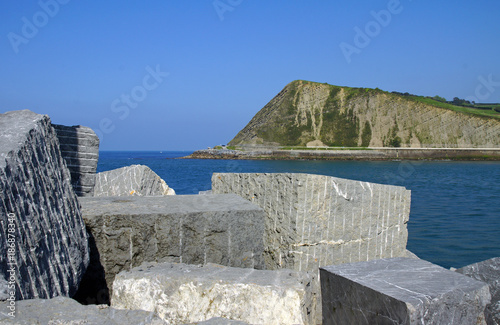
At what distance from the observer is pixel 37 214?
224 cm

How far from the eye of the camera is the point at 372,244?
3.80m

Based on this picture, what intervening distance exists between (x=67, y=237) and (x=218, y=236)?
107 centimetres

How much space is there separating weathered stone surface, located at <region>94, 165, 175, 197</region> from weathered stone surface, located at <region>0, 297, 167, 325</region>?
216 inches

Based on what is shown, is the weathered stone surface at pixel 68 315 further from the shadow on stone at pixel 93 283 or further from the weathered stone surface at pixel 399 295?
the weathered stone surface at pixel 399 295

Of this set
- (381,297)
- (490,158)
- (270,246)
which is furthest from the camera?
(490,158)

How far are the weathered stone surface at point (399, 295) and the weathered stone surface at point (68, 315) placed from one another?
3.78 feet

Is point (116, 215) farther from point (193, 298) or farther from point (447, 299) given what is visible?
point (447, 299)

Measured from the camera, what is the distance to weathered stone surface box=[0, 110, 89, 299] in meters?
1.99

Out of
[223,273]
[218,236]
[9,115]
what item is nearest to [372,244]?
[218,236]

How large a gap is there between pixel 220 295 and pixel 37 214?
1.10 metres

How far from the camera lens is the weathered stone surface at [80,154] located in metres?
4.07

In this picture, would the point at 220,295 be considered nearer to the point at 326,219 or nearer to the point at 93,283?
the point at 93,283

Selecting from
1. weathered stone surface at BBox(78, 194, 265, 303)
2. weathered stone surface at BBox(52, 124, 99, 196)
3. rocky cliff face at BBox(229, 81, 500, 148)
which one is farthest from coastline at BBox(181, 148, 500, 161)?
weathered stone surface at BBox(78, 194, 265, 303)

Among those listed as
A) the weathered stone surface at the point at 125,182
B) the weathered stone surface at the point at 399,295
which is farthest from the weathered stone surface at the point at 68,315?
the weathered stone surface at the point at 125,182
